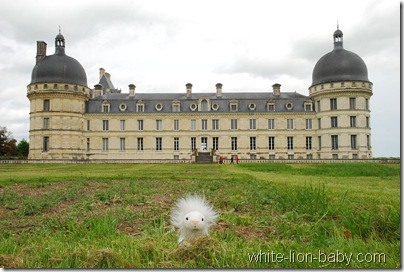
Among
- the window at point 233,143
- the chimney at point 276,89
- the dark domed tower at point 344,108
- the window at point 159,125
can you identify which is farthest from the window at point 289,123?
the window at point 159,125

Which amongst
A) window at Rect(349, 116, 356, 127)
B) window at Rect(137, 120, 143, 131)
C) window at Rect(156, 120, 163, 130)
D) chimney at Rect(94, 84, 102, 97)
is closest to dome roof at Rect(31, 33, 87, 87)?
chimney at Rect(94, 84, 102, 97)

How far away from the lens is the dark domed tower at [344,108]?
4134 centimetres

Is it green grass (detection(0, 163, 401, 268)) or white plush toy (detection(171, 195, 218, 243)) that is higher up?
white plush toy (detection(171, 195, 218, 243))

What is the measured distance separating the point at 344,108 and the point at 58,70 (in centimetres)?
3392

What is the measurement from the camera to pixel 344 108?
41688mm

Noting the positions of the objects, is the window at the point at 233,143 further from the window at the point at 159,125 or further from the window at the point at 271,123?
the window at the point at 159,125

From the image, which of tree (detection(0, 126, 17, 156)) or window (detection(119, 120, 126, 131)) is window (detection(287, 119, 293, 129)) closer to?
window (detection(119, 120, 126, 131))

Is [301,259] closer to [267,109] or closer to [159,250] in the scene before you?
[159,250]

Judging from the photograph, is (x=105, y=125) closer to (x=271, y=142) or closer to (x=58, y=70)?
(x=58, y=70)

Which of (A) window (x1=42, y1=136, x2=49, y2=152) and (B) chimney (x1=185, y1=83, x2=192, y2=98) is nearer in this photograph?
(A) window (x1=42, y1=136, x2=49, y2=152)

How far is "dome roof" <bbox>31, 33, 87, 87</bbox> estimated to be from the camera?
140 ft

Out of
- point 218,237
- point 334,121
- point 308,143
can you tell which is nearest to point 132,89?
point 308,143

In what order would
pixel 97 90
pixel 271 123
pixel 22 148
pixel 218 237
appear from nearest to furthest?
pixel 218 237, pixel 271 123, pixel 97 90, pixel 22 148

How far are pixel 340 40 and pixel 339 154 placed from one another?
14.6m
